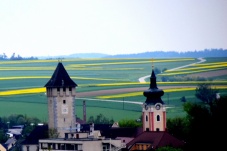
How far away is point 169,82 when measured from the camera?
162 metres

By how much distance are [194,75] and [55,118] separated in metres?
76.3

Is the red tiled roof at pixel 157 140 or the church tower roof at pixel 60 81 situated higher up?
the church tower roof at pixel 60 81

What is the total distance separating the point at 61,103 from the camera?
94.6 m

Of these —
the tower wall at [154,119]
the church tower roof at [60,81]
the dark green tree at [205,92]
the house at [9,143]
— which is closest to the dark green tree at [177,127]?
the tower wall at [154,119]

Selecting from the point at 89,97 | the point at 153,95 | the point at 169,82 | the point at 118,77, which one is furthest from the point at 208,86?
the point at 118,77

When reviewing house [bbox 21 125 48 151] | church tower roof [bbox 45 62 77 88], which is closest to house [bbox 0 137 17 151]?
church tower roof [bbox 45 62 77 88]

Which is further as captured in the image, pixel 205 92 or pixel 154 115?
pixel 205 92

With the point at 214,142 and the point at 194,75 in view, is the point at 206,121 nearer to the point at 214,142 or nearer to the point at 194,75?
the point at 214,142

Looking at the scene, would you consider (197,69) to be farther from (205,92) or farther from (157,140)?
(157,140)

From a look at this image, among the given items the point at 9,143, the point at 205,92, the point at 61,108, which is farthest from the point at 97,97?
the point at 61,108

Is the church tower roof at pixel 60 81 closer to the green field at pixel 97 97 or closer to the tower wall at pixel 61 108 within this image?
the tower wall at pixel 61 108

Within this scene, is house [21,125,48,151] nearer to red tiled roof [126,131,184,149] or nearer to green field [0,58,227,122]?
red tiled roof [126,131,184,149]

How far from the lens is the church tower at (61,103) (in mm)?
93688

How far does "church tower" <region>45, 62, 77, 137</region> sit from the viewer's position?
93688mm
